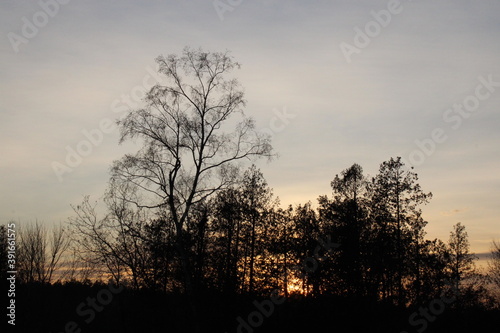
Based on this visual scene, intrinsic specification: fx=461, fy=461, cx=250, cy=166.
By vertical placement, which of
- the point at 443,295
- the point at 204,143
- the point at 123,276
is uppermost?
the point at 204,143

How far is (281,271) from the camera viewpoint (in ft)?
147

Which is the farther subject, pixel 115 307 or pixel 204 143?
pixel 115 307

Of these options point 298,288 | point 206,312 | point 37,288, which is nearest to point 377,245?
point 298,288

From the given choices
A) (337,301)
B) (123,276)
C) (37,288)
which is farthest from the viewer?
(37,288)

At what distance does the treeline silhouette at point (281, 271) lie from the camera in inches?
1270

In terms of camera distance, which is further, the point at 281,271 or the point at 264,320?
the point at 281,271

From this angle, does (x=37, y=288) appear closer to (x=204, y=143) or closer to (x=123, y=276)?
(x=123, y=276)

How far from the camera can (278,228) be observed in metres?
45.1

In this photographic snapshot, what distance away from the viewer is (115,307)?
123ft

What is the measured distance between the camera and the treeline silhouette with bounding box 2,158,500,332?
3225 centimetres

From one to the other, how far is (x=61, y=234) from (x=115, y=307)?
1091 inches

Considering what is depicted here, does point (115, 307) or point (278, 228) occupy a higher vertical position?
point (278, 228)

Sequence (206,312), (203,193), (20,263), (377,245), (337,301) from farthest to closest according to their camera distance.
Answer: (20,263), (377,245), (337,301), (206,312), (203,193)

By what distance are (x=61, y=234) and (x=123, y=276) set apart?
93.0 ft
